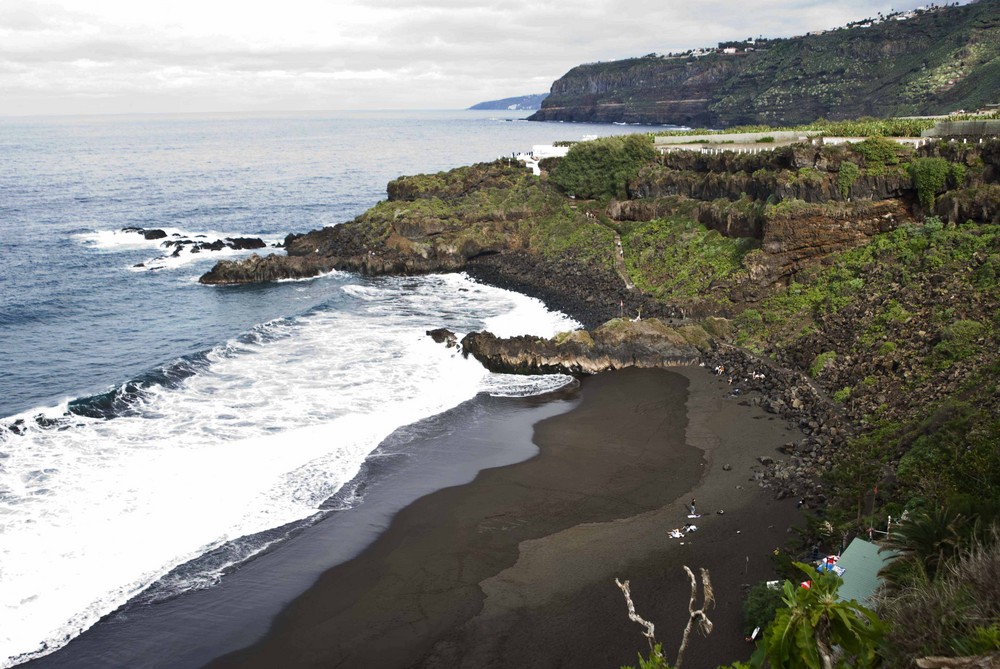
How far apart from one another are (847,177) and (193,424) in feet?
130

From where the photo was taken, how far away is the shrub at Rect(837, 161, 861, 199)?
47594mm

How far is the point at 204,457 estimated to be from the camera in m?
32.0

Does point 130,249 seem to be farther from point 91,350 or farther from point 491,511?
point 491,511

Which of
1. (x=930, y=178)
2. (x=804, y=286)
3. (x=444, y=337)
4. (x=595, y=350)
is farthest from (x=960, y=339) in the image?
(x=444, y=337)

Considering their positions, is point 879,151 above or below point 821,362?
above

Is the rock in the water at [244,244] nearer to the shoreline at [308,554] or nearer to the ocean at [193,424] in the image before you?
the ocean at [193,424]

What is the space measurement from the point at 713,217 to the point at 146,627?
45290mm

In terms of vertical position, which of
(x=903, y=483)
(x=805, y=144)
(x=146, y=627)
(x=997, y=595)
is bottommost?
(x=146, y=627)

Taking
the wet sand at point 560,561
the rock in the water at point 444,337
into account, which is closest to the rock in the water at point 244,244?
the rock in the water at point 444,337

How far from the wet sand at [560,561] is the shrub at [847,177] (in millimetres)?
20362

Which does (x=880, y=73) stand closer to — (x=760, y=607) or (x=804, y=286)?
(x=804, y=286)

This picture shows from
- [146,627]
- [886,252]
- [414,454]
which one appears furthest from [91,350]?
[886,252]

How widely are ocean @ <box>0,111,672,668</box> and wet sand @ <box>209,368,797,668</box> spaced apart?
1694 millimetres

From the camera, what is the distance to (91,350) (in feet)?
152
